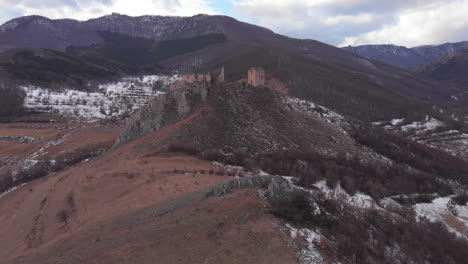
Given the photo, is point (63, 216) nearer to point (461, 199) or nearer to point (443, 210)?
point (443, 210)

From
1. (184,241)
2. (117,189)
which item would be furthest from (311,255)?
(117,189)

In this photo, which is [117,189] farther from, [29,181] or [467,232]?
[467,232]

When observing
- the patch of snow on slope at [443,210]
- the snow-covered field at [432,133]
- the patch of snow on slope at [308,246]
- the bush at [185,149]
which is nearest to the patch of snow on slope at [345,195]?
the patch of snow on slope at [443,210]

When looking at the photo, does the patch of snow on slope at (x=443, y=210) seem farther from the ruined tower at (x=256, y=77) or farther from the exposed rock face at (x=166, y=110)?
the ruined tower at (x=256, y=77)

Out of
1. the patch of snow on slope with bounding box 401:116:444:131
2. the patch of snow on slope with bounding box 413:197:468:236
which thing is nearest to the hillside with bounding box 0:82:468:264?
the patch of snow on slope with bounding box 413:197:468:236

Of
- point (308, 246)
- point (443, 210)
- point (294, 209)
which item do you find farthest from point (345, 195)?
point (308, 246)

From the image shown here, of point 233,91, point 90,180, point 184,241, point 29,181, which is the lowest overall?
point 29,181
